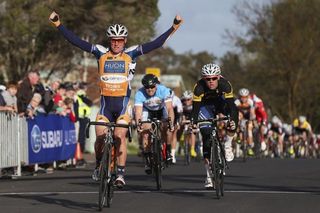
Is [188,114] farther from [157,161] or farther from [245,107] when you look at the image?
[157,161]

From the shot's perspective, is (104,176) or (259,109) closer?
(104,176)

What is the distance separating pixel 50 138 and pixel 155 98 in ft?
15.7

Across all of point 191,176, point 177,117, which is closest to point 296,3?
point 177,117

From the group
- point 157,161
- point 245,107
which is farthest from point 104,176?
point 245,107

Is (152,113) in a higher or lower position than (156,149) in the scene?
higher

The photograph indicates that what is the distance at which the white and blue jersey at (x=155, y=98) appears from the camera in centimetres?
1931

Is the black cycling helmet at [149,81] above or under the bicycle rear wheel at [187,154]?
above

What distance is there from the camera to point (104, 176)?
13664mm

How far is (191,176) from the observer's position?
66.6 ft

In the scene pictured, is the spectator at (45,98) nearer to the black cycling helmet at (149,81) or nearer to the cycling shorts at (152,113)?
the cycling shorts at (152,113)

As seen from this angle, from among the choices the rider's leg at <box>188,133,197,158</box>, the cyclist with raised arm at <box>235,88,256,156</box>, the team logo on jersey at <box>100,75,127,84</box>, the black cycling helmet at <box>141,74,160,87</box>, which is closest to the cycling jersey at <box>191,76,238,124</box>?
the team logo on jersey at <box>100,75,127,84</box>

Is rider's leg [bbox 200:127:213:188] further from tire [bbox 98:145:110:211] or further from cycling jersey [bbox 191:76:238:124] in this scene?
tire [bbox 98:145:110:211]

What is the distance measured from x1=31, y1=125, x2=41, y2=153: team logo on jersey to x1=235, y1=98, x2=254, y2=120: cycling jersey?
807 centimetres

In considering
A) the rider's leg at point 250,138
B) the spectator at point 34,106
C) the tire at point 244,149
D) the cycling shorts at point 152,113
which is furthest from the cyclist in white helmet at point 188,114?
the cycling shorts at point 152,113
